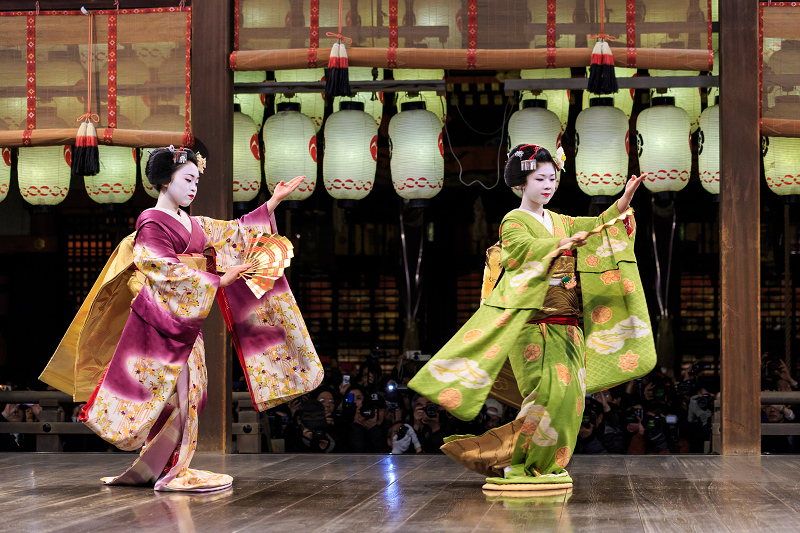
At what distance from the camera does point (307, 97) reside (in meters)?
7.08

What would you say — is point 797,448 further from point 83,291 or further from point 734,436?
point 83,291

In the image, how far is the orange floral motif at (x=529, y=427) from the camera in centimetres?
433

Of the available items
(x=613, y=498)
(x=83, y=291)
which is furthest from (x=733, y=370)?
(x=83, y=291)

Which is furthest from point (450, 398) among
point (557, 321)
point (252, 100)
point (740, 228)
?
point (252, 100)

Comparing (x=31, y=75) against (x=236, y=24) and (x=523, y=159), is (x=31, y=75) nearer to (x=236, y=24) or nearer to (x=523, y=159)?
(x=236, y=24)

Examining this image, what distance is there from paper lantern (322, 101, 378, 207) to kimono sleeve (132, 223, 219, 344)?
7.23ft

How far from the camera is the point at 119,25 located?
6.22 m

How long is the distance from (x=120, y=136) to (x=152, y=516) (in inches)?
124

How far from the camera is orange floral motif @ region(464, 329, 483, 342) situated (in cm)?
435

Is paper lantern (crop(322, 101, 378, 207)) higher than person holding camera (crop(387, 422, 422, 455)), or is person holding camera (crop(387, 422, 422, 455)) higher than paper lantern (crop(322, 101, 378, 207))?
paper lantern (crop(322, 101, 378, 207))

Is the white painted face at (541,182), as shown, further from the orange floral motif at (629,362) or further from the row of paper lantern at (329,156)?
the row of paper lantern at (329,156)

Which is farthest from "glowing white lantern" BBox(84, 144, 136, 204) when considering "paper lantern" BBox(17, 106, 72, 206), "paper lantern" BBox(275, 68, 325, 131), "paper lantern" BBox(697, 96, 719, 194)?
"paper lantern" BBox(697, 96, 719, 194)

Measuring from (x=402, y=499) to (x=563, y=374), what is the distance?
970 mm

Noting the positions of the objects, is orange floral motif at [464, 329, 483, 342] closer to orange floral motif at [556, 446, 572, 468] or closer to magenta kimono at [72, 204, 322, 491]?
orange floral motif at [556, 446, 572, 468]
